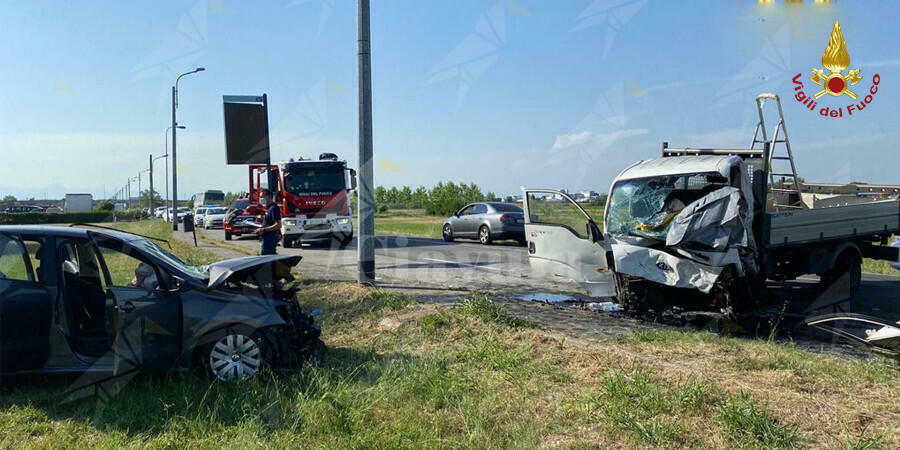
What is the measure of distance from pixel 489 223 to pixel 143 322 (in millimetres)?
15867

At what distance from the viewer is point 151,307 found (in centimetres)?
511

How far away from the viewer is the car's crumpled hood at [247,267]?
544 centimetres

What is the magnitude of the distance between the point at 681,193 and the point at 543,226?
78.2 inches

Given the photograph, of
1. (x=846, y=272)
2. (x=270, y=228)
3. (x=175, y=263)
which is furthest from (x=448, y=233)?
(x=175, y=263)

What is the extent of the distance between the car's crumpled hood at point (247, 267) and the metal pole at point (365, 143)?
159 inches

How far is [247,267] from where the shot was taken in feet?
18.2

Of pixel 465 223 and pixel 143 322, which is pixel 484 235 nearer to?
pixel 465 223

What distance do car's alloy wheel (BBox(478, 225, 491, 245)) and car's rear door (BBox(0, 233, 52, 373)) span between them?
16134 millimetres

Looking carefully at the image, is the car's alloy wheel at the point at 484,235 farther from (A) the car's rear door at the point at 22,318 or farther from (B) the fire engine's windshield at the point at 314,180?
(A) the car's rear door at the point at 22,318

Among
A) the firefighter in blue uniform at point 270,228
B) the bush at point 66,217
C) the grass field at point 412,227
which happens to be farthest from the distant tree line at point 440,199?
the firefighter in blue uniform at point 270,228

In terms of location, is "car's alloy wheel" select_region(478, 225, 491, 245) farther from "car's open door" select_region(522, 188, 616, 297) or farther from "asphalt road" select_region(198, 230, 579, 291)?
"car's open door" select_region(522, 188, 616, 297)

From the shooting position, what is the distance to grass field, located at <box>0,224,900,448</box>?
404cm

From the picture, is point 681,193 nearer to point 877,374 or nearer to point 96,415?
point 877,374

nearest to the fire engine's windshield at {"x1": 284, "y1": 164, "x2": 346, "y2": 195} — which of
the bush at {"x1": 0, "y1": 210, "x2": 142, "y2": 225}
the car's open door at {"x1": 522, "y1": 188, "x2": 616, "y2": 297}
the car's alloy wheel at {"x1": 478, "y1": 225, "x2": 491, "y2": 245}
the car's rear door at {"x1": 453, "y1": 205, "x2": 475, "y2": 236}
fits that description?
the car's rear door at {"x1": 453, "y1": 205, "x2": 475, "y2": 236}
